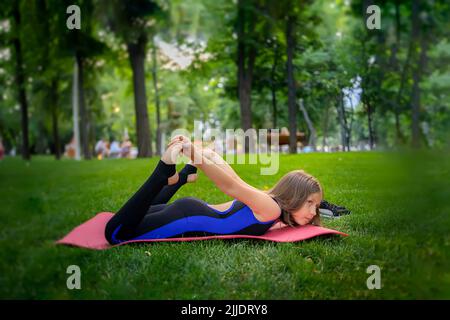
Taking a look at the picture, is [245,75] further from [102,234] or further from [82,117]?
[102,234]

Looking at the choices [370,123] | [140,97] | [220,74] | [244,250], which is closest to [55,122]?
[140,97]

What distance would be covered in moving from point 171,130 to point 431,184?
1.09 meters

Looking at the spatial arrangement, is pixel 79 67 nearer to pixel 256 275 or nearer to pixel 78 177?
pixel 78 177

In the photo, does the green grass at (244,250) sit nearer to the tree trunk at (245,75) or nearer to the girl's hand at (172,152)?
the girl's hand at (172,152)

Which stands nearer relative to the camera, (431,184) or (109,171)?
(431,184)

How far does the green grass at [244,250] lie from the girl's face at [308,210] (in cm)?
11

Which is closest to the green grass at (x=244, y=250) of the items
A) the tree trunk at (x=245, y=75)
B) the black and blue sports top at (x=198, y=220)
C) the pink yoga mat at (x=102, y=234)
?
the pink yoga mat at (x=102, y=234)

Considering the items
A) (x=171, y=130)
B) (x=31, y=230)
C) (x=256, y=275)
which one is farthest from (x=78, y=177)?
(x=256, y=275)

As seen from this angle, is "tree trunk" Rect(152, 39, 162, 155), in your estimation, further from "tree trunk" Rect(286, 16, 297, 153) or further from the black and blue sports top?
"tree trunk" Rect(286, 16, 297, 153)

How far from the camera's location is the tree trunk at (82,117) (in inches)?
74.5

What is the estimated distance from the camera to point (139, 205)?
1979mm

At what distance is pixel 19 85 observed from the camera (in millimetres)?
1866
